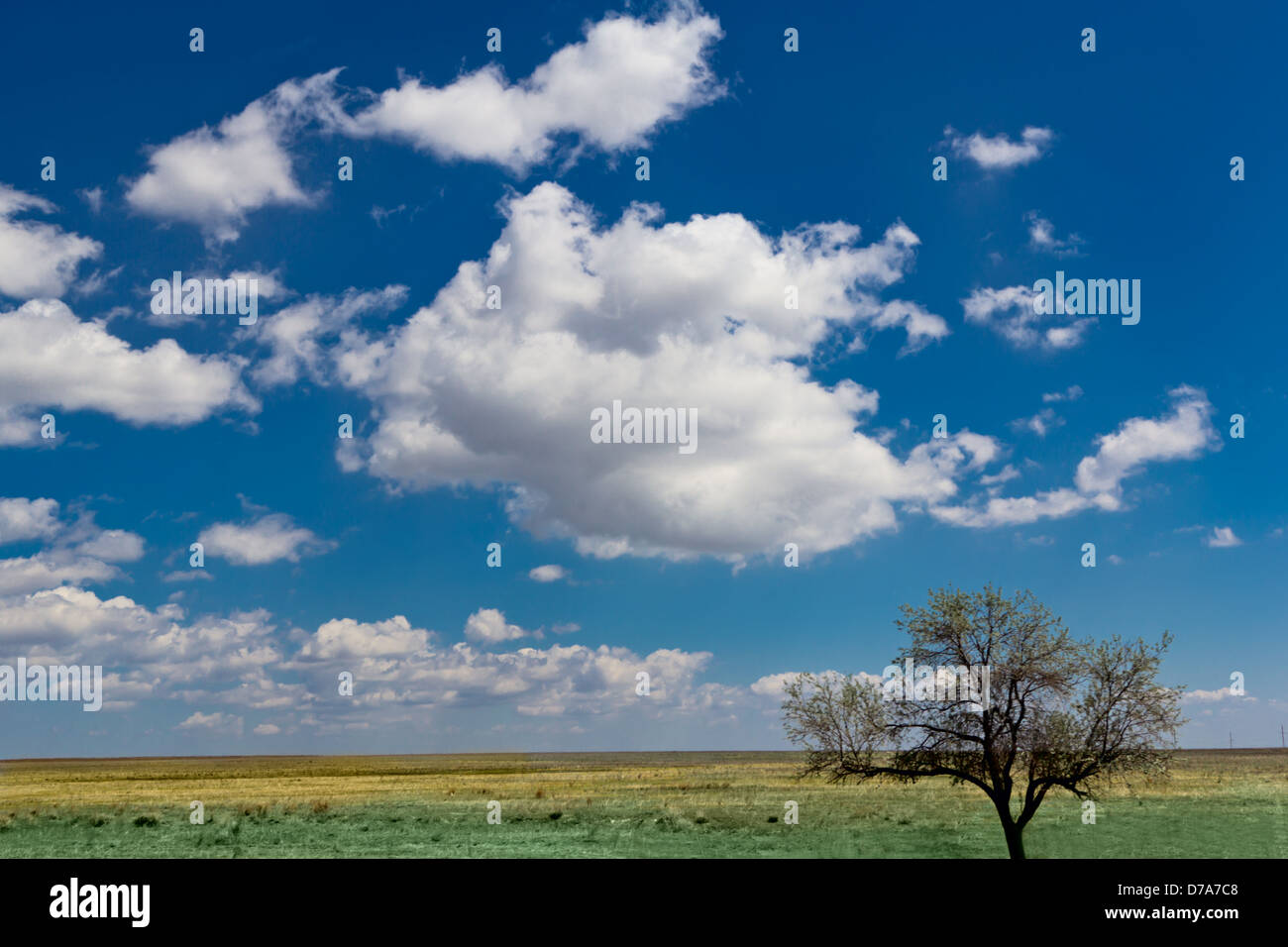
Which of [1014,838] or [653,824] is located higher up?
[1014,838]

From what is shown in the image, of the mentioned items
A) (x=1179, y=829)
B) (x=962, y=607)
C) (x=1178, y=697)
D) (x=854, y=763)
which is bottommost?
(x=1179, y=829)

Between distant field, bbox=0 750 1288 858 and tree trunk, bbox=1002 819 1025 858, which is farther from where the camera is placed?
distant field, bbox=0 750 1288 858

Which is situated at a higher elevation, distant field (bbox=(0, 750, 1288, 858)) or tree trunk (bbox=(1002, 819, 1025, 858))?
tree trunk (bbox=(1002, 819, 1025, 858))

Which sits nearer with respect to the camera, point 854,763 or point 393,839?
point 854,763

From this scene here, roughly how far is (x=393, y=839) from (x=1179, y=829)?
133 ft

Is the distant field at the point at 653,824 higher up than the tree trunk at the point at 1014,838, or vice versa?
the tree trunk at the point at 1014,838

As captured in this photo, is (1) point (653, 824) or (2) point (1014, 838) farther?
(1) point (653, 824)

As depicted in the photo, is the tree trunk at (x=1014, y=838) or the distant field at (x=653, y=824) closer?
the tree trunk at (x=1014, y=838)
